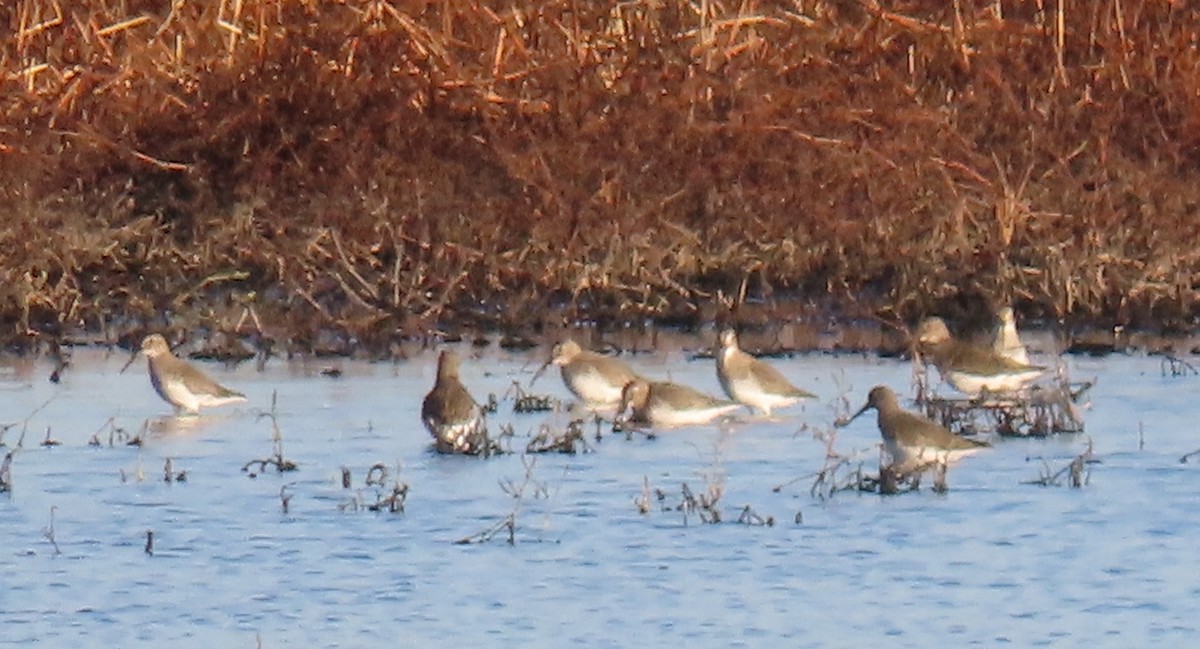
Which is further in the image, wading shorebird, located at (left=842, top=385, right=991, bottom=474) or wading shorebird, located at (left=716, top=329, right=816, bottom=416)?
wading shorebird, located at (left=716, top=329, right=816, bottom=416)

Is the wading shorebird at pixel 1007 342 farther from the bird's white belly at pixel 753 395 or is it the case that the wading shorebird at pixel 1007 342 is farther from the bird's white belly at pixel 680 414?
the bird's white belly at pixel 680 414

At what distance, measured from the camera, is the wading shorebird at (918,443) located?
10.9 m

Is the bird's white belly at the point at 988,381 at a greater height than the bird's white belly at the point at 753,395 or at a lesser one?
greater

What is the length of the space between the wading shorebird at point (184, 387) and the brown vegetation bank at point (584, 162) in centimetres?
217

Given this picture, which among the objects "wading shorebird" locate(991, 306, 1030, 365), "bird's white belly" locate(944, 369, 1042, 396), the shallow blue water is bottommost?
the shallow blue water

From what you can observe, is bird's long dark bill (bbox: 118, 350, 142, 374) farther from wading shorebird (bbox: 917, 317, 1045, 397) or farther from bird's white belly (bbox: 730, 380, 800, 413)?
wading shorebird (bbox: 917, 317, 1045, 397)

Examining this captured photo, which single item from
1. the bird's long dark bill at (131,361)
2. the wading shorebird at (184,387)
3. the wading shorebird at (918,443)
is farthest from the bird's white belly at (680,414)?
the bird's long dark bill at (131,361)

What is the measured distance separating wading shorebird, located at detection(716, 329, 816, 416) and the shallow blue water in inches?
5.0

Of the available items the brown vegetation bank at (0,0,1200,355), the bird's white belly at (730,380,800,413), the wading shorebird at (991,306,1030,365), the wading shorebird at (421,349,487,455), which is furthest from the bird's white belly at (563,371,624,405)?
the brown vegetation bank at (0,0,1200,355)

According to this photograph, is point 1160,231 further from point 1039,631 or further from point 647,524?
point 1039,631

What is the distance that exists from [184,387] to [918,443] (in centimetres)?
374

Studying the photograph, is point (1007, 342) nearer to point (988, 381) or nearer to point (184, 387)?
point (988, 381)

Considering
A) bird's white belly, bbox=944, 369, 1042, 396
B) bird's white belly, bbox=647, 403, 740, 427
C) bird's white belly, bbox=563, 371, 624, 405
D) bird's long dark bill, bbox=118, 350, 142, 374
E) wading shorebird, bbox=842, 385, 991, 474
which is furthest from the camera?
bird's long dark bill, bbox=118, 350, 142, 374

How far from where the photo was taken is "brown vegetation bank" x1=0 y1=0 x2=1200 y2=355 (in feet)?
53.6
